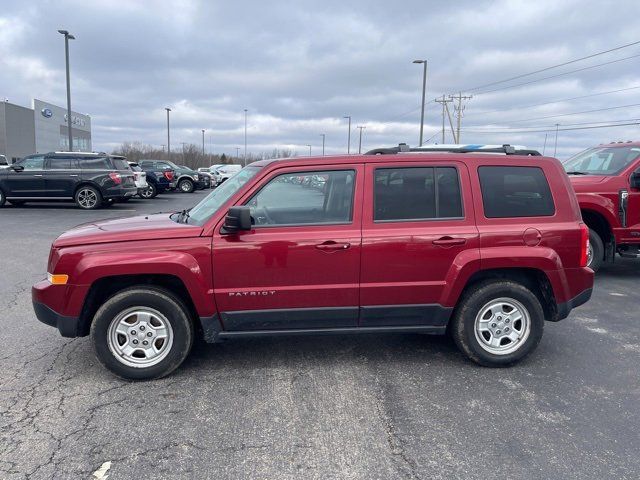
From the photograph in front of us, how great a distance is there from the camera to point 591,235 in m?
7.20

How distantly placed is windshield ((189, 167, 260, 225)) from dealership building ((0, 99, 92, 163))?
55.5 m

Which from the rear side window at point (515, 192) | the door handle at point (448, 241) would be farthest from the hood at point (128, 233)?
the rear side window at point (515, 192)

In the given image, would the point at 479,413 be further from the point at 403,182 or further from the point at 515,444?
the point at 403,182

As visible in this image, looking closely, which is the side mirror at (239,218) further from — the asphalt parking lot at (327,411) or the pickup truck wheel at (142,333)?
the asphalt parking lot at (327,411)

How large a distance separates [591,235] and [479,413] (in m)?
4.93

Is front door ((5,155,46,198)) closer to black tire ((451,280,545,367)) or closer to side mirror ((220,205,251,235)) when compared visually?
side mirror ((220,205,251,235))

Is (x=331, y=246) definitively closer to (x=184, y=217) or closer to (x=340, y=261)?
(x=340, y=261)

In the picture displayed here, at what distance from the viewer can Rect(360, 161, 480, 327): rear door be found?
3.90m

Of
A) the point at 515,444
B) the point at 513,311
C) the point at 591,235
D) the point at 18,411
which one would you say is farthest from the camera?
the point at 591,235

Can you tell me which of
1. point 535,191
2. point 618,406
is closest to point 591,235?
point 535,191

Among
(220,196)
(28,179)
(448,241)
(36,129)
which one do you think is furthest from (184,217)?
(36,129)

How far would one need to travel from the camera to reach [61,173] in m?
16.1

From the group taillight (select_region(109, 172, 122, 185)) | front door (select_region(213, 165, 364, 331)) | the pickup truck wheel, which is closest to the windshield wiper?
front door (select_region(213, 165, 364, 331))

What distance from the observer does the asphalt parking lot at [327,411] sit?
2.82 m
